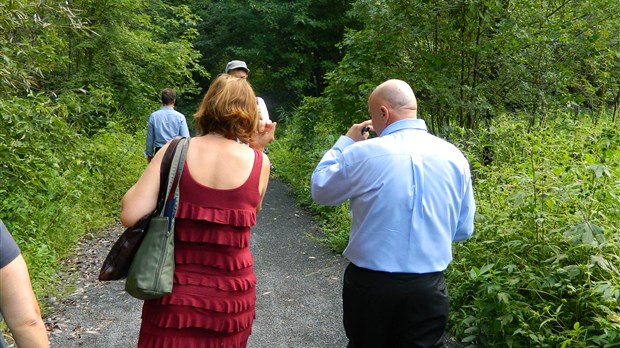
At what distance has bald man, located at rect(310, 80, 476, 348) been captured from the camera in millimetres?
2805

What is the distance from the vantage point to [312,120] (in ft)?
40.5

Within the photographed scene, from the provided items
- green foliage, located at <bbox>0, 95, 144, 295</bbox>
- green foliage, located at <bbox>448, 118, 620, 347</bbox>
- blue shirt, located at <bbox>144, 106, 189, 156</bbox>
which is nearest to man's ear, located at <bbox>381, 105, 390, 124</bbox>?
green foliage, located at <bbox>448, 118, 620, 347</bbox>

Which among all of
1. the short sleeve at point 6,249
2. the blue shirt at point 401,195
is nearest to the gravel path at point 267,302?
the blue shirt at point 401,195

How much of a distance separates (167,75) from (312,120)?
629 cm

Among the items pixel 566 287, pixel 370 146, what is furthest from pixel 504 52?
pixel 370 146

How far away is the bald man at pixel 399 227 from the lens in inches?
110

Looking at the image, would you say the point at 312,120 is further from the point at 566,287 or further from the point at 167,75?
the point at 566,287

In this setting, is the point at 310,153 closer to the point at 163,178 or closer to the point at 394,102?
the point at 394,102

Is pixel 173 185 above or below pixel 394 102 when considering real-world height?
below

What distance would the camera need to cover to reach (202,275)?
2.70m

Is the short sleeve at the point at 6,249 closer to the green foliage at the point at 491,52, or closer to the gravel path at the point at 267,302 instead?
the gravel path at the point at 267,302

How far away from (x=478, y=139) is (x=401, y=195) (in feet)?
14.1

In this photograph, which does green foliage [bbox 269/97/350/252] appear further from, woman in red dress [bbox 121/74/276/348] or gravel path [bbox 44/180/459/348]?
woman in red dress [bbox 121/74/276/348]

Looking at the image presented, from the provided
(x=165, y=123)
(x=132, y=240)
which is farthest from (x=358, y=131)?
(x=165, y=123)
